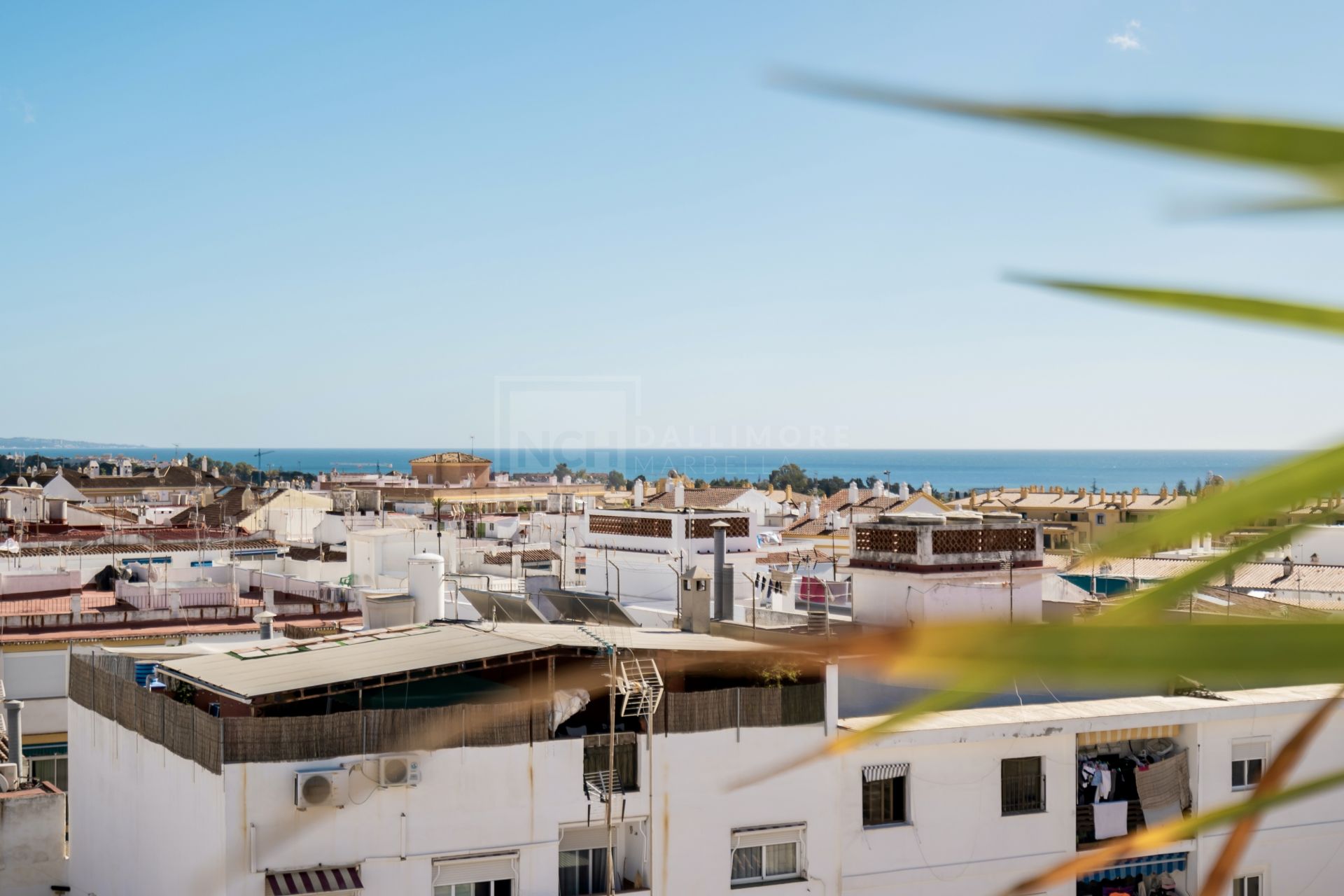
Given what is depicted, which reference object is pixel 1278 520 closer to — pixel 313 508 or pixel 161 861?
pixel 161 861

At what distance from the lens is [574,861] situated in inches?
546

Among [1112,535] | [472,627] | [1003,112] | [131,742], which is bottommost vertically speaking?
[131,742]

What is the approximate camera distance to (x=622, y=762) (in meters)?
13.9

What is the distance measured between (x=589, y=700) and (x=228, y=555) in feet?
73.7

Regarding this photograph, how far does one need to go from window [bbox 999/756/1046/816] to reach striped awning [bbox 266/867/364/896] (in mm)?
7412

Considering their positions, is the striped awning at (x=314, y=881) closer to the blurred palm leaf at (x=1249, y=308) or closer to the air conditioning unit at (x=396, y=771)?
the air conditioning unit at (x=396, y=771)

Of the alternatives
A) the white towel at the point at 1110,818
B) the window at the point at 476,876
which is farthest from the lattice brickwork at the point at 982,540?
the window at the point at 476,876

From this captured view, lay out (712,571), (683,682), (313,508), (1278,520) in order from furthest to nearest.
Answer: (313,508) < (712,571) < (683,682) < (1278,520)

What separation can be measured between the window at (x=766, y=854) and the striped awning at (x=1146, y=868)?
335cm

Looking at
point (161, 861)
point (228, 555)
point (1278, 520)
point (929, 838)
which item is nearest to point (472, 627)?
point (161, 861)

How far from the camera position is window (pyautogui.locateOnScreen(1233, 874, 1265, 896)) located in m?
16.1

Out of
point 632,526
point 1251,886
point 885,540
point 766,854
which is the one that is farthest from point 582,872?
point 632,526

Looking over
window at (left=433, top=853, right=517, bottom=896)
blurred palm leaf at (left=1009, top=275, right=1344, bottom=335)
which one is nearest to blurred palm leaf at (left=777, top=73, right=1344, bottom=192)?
blurred palm leaf at (left=1009, top=275, right=1344, bottom=335)

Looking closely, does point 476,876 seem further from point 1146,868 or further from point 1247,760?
point 1247,760
